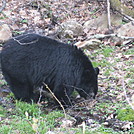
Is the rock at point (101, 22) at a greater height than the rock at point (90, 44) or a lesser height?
greater

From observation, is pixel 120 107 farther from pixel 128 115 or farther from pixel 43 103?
pixel 43 103

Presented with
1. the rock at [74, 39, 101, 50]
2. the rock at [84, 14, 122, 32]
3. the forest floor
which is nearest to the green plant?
the forest floor

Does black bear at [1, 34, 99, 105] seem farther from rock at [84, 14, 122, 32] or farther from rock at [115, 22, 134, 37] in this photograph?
rock at [84, 14, 122, 32]

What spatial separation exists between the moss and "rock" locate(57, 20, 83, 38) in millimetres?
5233

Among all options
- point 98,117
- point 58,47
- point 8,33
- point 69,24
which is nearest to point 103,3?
point 69,24

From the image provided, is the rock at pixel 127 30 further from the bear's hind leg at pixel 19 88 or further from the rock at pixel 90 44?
the bear's hind leg at pixel 19 88

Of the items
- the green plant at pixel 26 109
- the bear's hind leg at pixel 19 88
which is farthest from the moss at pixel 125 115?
the bear's hind leg at pixel 19 88

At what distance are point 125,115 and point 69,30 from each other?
576 centimetres

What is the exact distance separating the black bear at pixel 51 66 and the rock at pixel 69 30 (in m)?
4.00

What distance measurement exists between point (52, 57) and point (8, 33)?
4256 millimetres

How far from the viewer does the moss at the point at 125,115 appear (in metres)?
4.99

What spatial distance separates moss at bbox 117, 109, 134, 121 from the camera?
4.99 m

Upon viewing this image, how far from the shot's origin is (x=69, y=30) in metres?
10.3

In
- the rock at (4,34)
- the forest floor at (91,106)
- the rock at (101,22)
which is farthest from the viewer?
the rock at (101,22)
